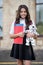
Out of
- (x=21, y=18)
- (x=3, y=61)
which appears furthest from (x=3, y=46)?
(x=21, y=18)

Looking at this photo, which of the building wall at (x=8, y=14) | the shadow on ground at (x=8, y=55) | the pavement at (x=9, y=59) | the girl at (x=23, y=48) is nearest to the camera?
the girl at (x=23, y=48)

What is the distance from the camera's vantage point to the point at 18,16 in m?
5.50

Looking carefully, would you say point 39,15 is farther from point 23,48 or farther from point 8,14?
point 23,48

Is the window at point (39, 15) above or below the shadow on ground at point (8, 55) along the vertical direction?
above

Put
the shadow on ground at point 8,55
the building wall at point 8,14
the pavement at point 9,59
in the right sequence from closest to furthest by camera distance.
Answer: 1. the pavement at point 9,59
2. the shadow on ground at point 8,55
3. the building wall at point 8,14

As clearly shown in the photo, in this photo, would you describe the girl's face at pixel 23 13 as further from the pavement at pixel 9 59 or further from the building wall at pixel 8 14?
the building wall at pixel 8 14

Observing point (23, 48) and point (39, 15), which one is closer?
point (23, 48)

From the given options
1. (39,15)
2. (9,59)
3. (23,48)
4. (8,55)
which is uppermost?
(39,15)

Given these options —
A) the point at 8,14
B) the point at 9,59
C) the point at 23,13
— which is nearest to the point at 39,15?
the point at 8,14

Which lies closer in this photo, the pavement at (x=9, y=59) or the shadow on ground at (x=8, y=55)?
the pavement at (x=9, y=59)

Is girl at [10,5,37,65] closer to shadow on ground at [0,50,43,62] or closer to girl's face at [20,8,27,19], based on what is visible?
girl's face at [20,8,27,19]

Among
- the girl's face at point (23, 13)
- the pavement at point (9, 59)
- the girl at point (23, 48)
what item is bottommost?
the pavement at point (9, 59)

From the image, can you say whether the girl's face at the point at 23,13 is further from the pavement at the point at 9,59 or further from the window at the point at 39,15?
the window at the point at 39,15

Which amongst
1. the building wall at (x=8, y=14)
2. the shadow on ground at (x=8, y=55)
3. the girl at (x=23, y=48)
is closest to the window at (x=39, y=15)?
the building wall at (x=8, y=14)
